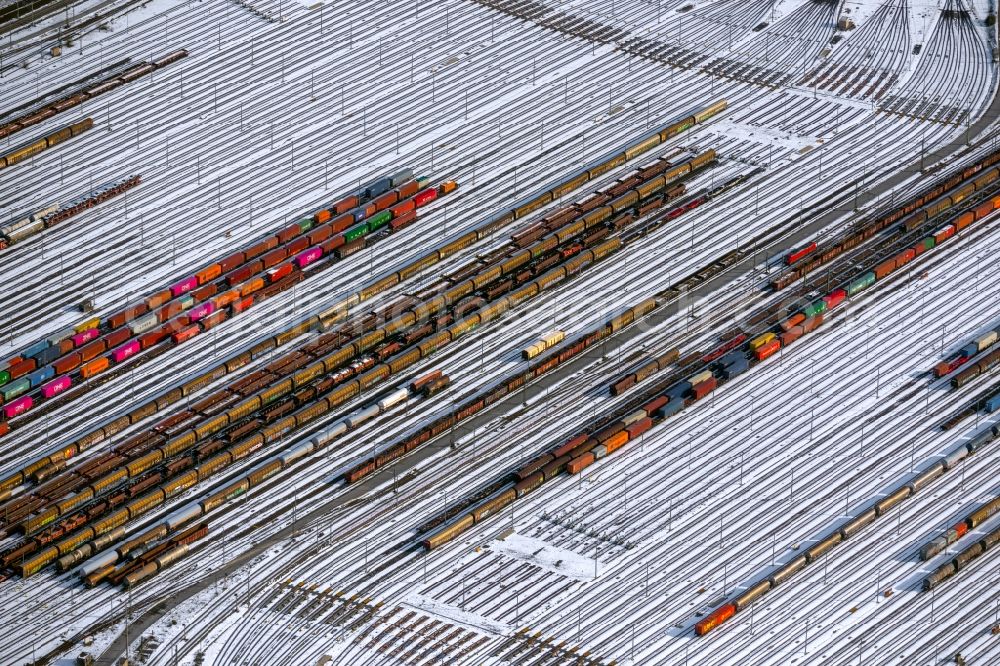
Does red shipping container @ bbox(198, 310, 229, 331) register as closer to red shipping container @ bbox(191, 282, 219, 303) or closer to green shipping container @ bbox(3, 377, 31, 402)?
red shipping container @ bbox(191, 282, 219, 303)

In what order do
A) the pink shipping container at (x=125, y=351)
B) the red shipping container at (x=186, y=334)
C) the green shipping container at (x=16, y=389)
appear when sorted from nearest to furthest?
the green shipping container at (x=16, y=389), the pink shipping container at (x=125, y=351), the red shipping container at (x=186, y=334)

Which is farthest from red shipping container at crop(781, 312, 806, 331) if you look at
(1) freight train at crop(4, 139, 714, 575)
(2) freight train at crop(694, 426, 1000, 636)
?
(1) freight train at crop(4, 139, 714, 575)

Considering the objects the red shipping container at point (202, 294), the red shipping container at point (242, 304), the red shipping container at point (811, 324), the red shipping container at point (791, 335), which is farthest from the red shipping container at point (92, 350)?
the red shipping container at point (811, 324)

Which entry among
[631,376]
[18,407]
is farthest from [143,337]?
[631,376]

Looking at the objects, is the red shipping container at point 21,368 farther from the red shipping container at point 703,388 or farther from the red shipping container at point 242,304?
the red shipping container at point 703,388

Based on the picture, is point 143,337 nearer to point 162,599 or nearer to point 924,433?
point 162,599

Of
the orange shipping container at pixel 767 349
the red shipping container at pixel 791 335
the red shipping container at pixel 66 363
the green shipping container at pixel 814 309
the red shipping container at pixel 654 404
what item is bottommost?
the red shipping container at pixel 654 404

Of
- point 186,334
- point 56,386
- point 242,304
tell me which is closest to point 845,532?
point 242,304
